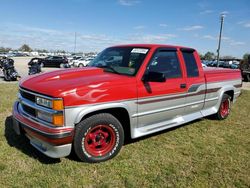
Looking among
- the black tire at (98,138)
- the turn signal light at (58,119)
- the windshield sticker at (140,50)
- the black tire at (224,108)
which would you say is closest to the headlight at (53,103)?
the turn signal light at (58,119)

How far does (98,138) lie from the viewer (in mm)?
3941

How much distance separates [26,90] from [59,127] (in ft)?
3.20

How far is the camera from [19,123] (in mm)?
4023

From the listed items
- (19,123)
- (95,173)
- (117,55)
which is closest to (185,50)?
(117,55)

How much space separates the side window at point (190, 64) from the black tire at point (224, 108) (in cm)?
161

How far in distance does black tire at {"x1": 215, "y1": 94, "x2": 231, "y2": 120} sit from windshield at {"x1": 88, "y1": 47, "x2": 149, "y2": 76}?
3085mm

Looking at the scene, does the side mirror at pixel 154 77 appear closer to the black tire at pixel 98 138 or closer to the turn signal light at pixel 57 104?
the black tire at pixel 98 138

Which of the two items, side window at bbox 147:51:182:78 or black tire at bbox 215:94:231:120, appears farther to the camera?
black tire at bbox 215:94:231:120

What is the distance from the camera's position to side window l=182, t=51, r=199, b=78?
5.12 metres

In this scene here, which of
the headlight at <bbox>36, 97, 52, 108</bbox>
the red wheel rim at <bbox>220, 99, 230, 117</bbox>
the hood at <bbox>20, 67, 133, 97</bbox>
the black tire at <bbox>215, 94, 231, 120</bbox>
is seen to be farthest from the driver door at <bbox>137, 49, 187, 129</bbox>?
the red wheel rim at <bbox>220, 99, 230, 117</bbox>

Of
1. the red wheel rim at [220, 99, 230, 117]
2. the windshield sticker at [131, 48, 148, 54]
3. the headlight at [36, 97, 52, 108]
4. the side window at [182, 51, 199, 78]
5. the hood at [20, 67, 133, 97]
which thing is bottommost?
the red wheel rim at [220, 99, 230, 117]

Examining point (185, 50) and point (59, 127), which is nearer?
point (59, 127)

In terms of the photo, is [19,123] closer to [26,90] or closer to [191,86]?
[26,90]

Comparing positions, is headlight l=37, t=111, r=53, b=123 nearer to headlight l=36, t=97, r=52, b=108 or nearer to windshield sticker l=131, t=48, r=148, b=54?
headlight l=36, t=97, r=52, b=108
